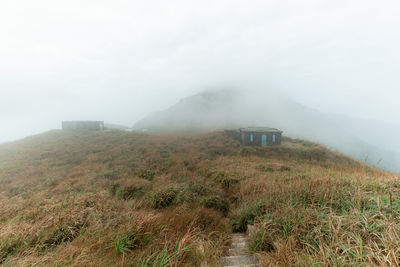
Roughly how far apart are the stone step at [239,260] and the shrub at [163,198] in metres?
3.55

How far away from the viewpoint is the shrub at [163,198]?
19.9ft

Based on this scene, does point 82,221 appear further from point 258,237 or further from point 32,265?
point 258,237

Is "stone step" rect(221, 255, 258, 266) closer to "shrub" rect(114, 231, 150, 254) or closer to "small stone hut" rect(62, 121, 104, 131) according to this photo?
"shrub" rect(114, 231, 150, 254)

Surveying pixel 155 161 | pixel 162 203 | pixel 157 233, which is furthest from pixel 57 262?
pixel 155 161

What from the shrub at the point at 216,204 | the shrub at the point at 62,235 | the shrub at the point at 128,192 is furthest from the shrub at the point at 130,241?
the shrub at the point at 128,192

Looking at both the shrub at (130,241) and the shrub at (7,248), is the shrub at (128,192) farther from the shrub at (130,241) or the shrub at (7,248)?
the shrub at (130,241)

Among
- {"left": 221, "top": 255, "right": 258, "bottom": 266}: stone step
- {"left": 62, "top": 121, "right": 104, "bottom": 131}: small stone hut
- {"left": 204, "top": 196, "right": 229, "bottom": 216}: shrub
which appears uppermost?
{"left": 62, "top": 121, "right": 104, "bottom": 131}: small stone hut

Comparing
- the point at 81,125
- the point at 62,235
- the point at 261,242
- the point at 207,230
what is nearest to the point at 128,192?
the point at 62,235

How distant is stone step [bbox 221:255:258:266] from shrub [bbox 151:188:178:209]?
140 inches

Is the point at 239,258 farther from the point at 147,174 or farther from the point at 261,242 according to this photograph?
the point at 147,174

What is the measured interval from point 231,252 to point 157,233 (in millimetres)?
1698

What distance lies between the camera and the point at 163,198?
6.34 metres

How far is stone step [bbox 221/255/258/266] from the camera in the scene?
296cm

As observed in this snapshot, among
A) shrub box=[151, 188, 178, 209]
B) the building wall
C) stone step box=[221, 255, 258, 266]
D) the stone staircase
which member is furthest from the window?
stone step box=[221, 255, 258, 266]
